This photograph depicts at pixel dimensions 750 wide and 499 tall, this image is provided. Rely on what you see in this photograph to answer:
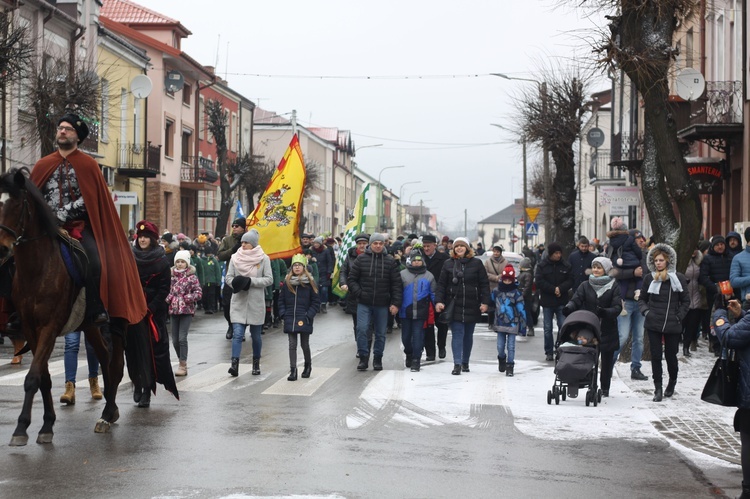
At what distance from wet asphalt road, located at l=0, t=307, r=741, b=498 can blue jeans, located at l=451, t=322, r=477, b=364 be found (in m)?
2.15

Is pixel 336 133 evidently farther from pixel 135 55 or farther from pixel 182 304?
pixel 182 304

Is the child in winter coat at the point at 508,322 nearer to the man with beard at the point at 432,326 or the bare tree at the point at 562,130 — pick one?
the man with beard at the point at 432,326

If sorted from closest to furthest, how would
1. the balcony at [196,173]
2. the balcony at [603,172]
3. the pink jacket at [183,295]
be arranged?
the pink jacket at [183,295] < the balcony at [603,172] < the balcony at [196,173]

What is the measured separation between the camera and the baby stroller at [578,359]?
1205cm

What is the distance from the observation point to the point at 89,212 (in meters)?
9.27

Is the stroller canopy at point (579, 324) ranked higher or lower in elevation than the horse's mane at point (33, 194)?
lower

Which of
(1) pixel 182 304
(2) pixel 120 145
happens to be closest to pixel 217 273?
(1) pixel 182 304

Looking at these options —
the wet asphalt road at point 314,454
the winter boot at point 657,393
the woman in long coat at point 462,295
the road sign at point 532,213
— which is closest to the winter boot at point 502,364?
the woman in long coat at point 462,295

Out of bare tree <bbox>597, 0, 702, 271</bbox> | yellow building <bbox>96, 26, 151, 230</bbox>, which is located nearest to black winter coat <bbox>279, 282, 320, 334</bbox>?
bare tree <bbox>597, 0, 702, 271</bbox>

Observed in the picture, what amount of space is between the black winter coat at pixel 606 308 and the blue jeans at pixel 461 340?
6.39 feet

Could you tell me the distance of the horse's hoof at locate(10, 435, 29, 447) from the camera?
848 cm

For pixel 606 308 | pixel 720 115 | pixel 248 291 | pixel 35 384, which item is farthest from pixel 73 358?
pixel 720 115

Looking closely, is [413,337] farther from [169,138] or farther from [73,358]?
[169,138]

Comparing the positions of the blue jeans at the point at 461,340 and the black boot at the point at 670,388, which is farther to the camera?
the blue jeans at the point at 461,340
